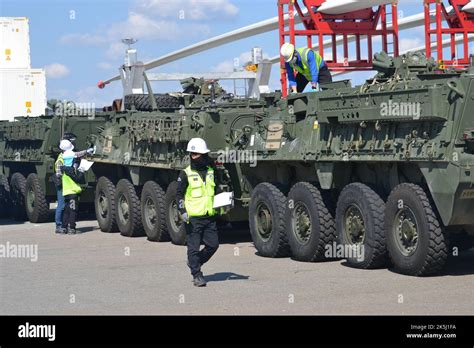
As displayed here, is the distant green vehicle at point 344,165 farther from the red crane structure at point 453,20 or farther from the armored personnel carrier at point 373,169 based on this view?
the red crane structure at point 453,20

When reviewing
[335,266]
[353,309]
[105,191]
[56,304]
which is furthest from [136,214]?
[353,309]

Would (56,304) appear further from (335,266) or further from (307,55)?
(307,55)

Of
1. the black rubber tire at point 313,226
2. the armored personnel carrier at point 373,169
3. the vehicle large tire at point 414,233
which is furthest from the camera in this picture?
the black rubber tire at point 313,226

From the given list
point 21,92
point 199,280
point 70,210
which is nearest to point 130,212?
point 70,210

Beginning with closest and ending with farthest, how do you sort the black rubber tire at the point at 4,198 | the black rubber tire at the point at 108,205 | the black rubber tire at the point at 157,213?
the black rubber tire at the point at 157,213 → the black rubber tire at the point at 108,205 → the black rubber tire at the point at 4,198

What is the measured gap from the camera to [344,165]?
46.4ft

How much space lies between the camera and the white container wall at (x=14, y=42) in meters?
29.4

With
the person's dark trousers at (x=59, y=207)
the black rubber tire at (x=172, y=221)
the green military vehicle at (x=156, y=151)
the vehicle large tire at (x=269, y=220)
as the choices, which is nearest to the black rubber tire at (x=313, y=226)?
the vehicle large tire at (x=269, y=220)

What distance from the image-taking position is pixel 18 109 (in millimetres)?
28688

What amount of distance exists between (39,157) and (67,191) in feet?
8.57

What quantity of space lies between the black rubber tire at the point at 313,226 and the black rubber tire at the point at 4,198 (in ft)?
36.9

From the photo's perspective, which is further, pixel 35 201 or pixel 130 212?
pixel 35 201

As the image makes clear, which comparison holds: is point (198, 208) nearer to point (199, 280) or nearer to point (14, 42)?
point (199, 280)
